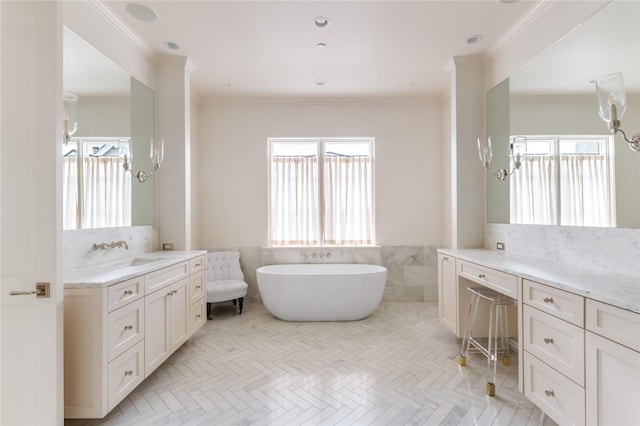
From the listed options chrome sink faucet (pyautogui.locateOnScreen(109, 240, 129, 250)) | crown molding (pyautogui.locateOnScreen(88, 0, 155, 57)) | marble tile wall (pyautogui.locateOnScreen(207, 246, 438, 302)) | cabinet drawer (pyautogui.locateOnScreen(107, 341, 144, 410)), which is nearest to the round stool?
marble tile wall (pyautogui.locateOnScreen(207, 246, 438, 302))

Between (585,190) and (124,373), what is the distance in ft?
11.0

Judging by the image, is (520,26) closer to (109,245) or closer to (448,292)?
(448,292)

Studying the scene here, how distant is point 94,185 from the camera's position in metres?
2.27

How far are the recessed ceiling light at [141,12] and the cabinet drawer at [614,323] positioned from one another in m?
3.61

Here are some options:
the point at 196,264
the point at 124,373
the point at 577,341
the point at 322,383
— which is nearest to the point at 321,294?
the point at 322,383

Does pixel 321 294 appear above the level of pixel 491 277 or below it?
below

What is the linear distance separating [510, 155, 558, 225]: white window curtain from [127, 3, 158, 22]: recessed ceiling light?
139 inches

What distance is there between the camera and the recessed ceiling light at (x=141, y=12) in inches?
88.5

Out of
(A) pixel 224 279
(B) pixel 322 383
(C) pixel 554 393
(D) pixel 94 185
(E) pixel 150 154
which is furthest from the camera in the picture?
(A) pixel 224 279

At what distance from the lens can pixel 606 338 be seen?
1.21m

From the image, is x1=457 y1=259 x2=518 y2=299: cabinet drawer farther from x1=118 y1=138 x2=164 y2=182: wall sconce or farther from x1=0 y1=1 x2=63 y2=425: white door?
x1=118 y1=138 x2=164 y2=182: wall sconce

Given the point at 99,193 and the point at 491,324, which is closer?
the point at 491,324

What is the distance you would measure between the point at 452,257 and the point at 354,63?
7.88 feet

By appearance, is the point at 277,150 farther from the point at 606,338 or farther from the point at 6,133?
the point at 606,338
